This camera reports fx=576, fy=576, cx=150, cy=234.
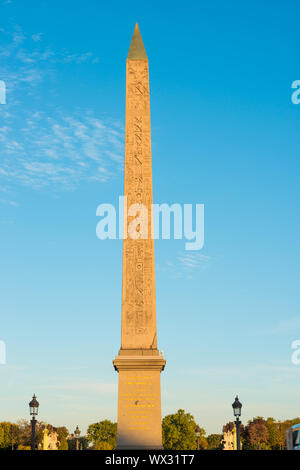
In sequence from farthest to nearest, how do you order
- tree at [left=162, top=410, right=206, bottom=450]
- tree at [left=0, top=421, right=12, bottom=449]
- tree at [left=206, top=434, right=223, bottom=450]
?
tree at [left=206, top=434, right=223, bottom=450]
tree at [left=162, top=410, right=206, bottom=450]
tree at [left=0, top=421, right=12, bottom=449]

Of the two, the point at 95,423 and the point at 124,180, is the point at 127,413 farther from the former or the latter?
the point at 95,423

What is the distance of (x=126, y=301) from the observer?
21.9 meters

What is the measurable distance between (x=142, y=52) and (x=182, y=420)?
87.3m

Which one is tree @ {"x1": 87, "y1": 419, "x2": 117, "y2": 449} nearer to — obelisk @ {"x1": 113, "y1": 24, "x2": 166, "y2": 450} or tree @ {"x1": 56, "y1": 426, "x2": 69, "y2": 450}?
tree @ {"x1": 56, "y1": 426, "x2": 69, "y2": 450}

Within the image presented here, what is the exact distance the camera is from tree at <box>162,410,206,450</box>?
326ft

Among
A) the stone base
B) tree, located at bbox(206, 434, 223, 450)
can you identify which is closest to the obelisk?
the stone base

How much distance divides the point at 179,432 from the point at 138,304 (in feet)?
281

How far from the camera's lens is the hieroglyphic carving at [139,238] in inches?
857

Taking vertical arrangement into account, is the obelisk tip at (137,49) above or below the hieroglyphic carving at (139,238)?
above

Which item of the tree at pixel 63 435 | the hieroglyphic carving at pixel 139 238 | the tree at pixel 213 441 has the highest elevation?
the hieroglyphic carving at pixel 139 238

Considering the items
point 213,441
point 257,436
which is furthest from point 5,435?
point 213,441

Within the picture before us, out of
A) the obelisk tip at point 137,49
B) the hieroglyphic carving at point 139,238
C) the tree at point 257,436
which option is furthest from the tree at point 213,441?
the obelisk tip at point 137,49

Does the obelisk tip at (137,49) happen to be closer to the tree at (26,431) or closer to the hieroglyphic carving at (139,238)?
the hieroglyphic carving at (139,238)

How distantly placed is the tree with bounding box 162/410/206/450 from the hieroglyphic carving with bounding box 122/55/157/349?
273 ft
